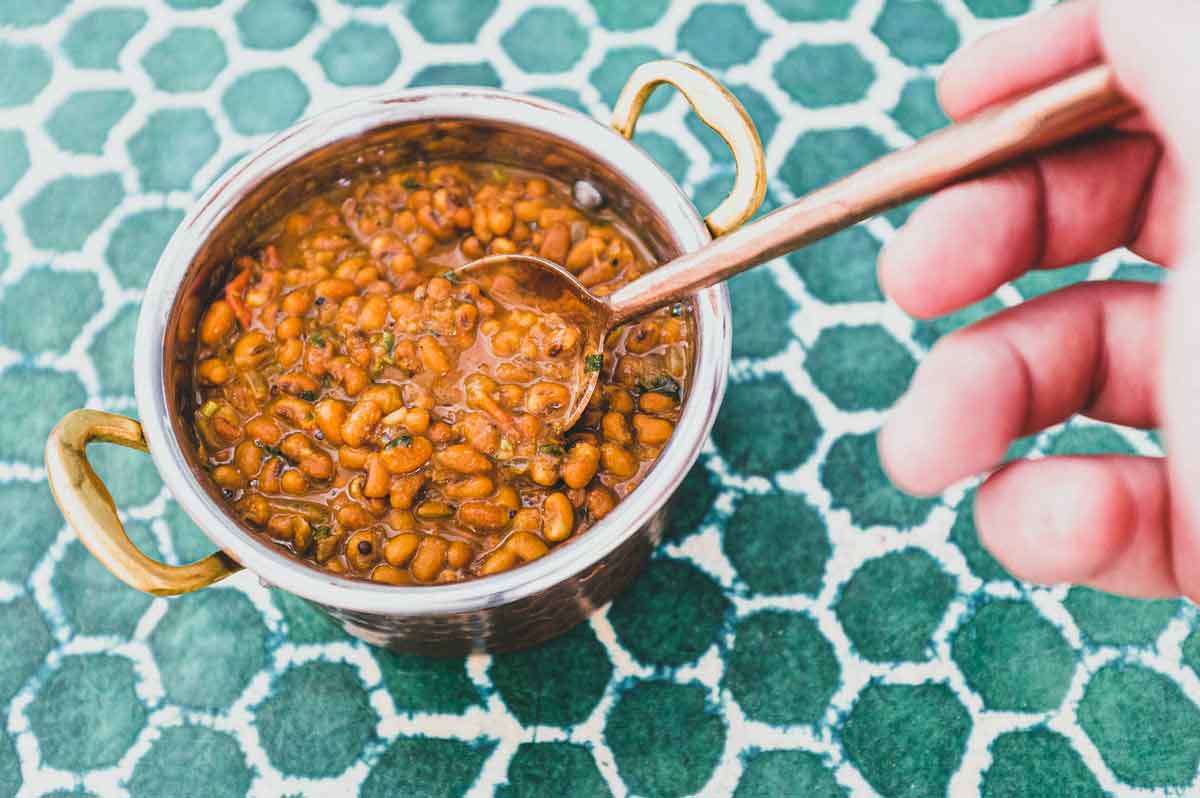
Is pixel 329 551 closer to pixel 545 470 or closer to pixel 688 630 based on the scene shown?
pixel 545 470

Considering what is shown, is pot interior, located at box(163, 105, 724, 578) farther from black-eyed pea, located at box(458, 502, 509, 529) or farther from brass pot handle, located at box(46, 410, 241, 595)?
black-eyed pea, located at box(458, 502, 509, 529)

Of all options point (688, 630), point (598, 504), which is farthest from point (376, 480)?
point (688, 630)

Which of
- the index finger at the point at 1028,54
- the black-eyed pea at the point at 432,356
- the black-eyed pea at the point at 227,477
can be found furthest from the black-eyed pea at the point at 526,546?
the index finger at the point at 1028,54

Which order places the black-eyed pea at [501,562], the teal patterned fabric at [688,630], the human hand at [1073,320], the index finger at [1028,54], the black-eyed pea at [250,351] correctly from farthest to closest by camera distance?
the teal patterned fabric at [688,630], the black-eyed pea at [250,351], the black-eyed pea at [501,562], the index finger at [1028,54], the human hand at [1073,320]

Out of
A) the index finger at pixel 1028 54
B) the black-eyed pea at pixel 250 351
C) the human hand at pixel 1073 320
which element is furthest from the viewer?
the black-eyed pea at pixel 250 351

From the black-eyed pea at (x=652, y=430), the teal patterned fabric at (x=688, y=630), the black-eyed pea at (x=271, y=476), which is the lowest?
the teal patterned fabric at (x=688, y=630)

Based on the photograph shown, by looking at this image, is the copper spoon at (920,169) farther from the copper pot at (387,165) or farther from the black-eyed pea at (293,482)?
the black-eyed pea at (293,482)

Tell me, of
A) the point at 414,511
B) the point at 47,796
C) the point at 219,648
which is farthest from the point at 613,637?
the point at 47,796
